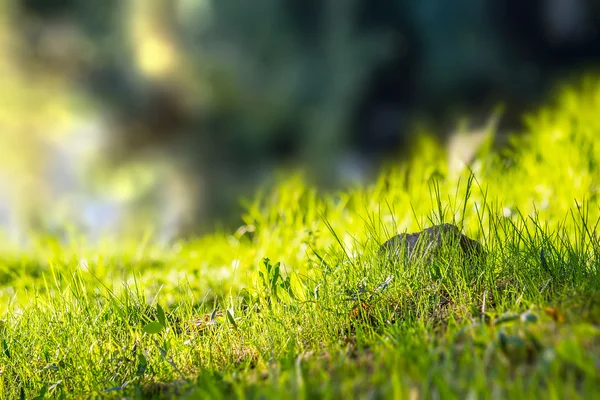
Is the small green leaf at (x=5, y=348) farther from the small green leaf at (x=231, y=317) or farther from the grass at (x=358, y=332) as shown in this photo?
the small green leaf at (x=231, y=317)

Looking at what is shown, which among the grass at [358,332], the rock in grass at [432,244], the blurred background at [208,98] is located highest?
the blurred background at [208,98]

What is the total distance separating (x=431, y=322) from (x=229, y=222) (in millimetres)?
3478

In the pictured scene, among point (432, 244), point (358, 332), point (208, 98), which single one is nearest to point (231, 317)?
point (358, 332)

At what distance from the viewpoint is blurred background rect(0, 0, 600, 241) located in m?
4.83

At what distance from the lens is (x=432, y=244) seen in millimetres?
1921

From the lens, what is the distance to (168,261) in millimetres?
3746

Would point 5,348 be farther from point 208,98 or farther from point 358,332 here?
point 208,98

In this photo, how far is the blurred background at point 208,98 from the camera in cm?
483

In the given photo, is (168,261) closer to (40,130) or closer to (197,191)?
(197,191)

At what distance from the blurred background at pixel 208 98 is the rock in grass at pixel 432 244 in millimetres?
2457

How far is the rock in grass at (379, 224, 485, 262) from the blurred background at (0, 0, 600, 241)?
8.06 feet

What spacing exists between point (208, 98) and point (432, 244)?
11.0 feet

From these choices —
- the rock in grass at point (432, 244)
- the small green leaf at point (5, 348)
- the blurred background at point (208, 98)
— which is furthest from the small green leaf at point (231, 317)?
the blurred background at point (208, 98)

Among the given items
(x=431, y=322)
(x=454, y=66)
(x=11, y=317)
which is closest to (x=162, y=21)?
(x=454, y=66)
